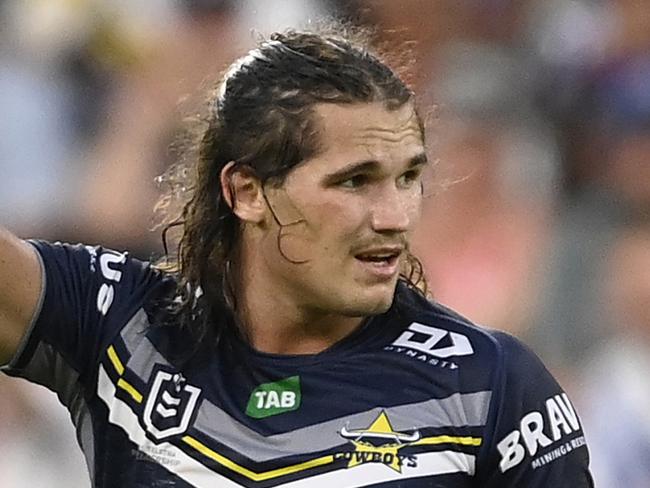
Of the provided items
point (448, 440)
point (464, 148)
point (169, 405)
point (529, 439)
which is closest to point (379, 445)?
point (448, 440)

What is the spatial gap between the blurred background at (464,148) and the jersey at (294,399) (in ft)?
7.12

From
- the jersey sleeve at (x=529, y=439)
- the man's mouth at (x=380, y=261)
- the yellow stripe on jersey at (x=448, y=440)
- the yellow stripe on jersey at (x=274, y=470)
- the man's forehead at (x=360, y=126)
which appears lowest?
the yellow stripe on jersey at (x=274, y=470)

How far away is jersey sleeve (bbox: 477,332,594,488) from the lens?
284 cm

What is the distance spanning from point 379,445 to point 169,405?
1.32 ft

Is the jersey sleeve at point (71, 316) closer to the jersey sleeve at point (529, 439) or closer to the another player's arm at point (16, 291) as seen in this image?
the another player's arm at point (16, 291)

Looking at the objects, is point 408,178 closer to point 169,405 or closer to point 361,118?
point 361,118

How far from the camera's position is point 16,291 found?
2.96 m

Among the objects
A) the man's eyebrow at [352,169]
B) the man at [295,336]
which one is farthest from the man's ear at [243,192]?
the man's eyebrow at [352,169]

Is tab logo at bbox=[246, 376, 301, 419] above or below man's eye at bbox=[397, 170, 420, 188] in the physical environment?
below

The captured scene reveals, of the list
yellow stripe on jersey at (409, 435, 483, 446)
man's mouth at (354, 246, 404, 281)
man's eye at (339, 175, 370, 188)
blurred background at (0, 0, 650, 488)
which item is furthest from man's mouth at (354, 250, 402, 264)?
blurred background at (0, 0, 650, 488)

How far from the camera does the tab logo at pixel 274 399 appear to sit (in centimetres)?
290

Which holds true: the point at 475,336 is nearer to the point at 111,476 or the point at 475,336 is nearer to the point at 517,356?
the point at 517,356

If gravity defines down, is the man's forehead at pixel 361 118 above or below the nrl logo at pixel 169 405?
above

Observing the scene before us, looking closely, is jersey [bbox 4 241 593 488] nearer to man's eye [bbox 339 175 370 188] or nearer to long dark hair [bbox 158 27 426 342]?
long dark hair [bbox 158 27 426 342]
